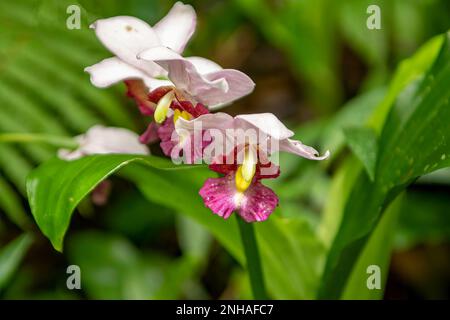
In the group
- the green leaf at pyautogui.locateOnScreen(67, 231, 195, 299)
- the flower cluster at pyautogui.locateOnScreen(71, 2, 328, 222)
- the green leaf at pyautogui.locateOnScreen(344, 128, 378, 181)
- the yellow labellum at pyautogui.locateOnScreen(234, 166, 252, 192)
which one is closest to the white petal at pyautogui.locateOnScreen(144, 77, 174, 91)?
the flower cluster at pyautogui.locateOnScreen(71, 2, 328, 222)

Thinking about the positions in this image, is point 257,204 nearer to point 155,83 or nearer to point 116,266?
point 155,83

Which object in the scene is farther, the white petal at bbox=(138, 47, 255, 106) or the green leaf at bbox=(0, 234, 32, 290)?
the green leaf at bbox=(0, 234, 32, 290)

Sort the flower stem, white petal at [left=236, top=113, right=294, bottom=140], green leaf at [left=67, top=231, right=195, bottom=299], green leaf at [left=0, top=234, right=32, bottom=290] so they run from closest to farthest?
white petal at [left=236, top=113, right=294, bottom=140] → the flower stem → green leaf at [left=0, top=234, right=32, bottom=290] → green leaf at [left=67, top=231, right=195, bottom=299]

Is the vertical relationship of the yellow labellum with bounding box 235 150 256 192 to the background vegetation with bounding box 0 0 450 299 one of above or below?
above

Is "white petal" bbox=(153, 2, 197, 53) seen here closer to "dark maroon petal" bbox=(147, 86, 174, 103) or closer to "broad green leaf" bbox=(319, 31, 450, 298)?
"dark maroon petal" bbox=(147, 86, 174, 103)

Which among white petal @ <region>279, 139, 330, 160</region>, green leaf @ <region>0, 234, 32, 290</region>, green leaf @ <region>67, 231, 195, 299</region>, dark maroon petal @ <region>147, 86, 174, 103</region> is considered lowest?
green leaf @ <region>67, 231, 195, 299</region>

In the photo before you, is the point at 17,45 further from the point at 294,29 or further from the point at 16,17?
the point at 294,29

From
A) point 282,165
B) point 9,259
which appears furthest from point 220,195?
point 282,165
